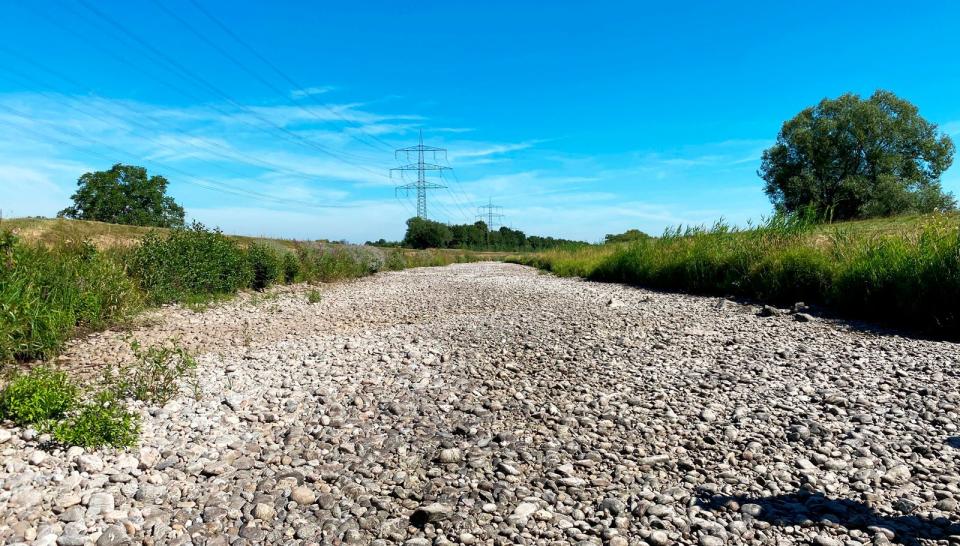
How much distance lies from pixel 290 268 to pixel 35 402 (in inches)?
594

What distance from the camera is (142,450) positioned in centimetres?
410

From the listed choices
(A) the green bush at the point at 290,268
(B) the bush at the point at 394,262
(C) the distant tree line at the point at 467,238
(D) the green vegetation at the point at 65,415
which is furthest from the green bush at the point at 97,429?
(C) the distant tree line at the point at 467,238

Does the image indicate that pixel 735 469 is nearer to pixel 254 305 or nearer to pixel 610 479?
pixel 610 479

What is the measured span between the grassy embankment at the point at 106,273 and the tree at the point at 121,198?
33.9 meters

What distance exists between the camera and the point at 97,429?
405cm

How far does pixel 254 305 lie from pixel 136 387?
7706 mm

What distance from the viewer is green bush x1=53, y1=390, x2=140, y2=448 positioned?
3957 mm

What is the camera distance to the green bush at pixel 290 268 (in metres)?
18.8

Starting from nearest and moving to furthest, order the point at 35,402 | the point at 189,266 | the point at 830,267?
the point at 35,402 < the point at 830,267 < the point at 189,266

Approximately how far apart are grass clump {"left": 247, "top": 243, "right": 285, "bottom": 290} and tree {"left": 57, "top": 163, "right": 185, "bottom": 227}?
3554 centimetres

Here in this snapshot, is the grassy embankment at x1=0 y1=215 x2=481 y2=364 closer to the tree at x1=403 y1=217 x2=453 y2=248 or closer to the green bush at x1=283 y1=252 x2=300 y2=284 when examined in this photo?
the green bush at x1=283 y1=252 x2=300 y2=284

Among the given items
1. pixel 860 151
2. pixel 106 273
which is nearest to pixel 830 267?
pixel 106 273

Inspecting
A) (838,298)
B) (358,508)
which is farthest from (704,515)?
(838,298)

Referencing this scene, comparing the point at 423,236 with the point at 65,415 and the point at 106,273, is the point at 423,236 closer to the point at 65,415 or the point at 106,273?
the point at 106,273
